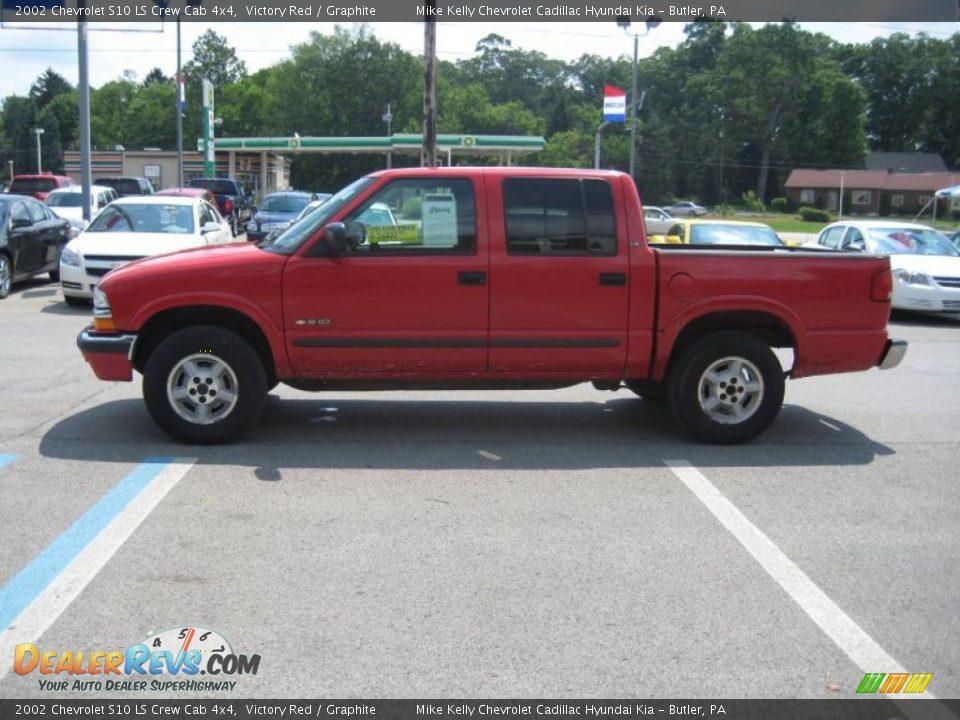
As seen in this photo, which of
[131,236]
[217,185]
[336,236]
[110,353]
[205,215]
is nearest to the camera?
[336,236]

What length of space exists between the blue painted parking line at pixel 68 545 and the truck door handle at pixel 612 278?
3.27 meters

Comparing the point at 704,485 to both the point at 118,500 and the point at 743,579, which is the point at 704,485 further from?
the point at 118,500

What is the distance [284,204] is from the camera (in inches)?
1112

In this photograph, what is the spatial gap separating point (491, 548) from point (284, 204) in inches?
954

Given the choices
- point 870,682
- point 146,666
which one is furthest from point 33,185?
point 870,682

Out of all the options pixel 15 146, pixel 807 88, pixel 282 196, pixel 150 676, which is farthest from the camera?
pixel 15 146

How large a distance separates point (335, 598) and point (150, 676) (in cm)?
95

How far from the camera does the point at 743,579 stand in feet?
16.1

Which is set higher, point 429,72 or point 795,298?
point 429,72

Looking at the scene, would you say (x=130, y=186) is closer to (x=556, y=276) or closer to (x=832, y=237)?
(x=832, y=237)

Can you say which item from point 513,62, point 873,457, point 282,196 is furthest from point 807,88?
point 873,457

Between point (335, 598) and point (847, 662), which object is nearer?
point (847, 662)

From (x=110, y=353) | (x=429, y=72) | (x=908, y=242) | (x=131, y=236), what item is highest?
(x=429, y=72)

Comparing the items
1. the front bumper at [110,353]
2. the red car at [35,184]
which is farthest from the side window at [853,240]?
the red car at [35,184]
